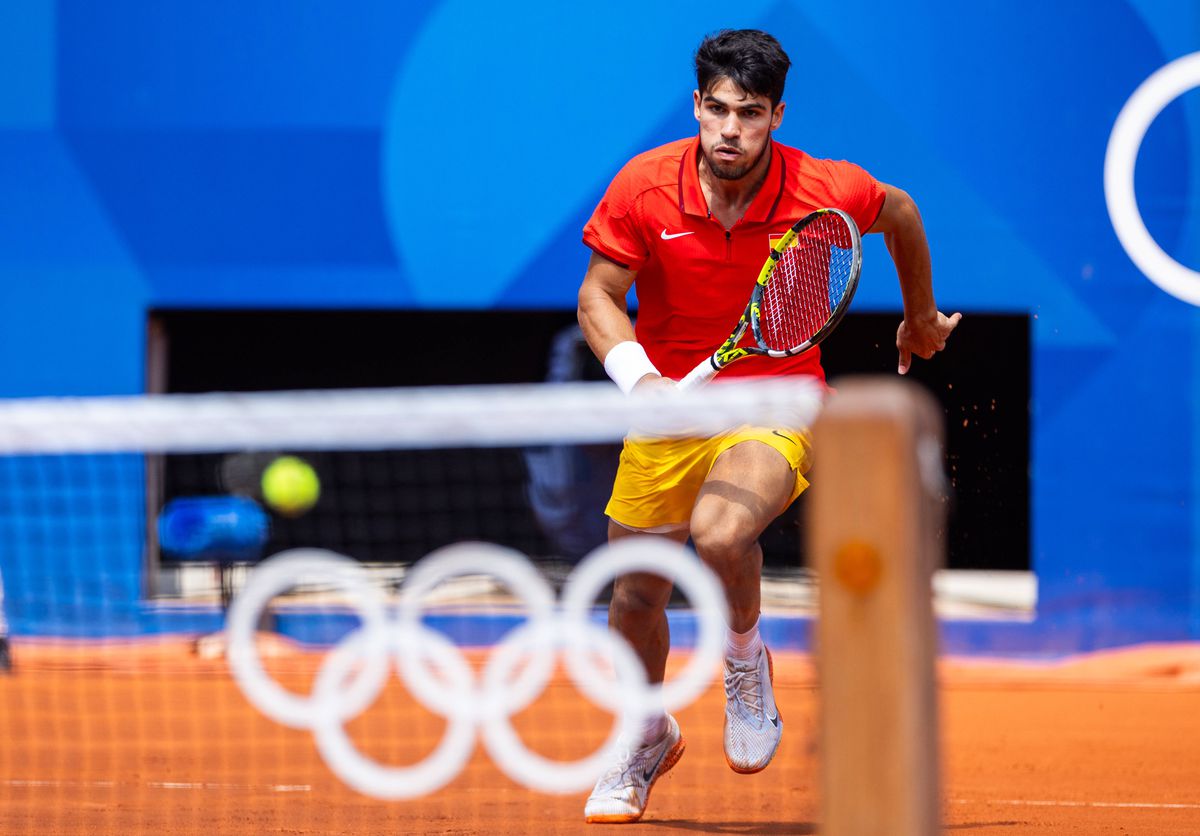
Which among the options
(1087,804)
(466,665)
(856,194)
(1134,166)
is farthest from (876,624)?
(1134,166)

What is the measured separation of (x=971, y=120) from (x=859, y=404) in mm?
5706

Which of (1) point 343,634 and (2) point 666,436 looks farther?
(1) point 343,634

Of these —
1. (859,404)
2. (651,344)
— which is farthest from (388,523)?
(859,404)

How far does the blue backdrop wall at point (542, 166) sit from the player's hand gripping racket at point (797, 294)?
3377 millimetres

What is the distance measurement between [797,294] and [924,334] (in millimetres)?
462

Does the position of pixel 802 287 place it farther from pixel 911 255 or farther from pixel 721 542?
pixel 721 542

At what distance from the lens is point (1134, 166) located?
6.93 meters

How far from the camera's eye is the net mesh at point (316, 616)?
90.0 inches

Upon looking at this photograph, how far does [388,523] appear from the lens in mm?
6004

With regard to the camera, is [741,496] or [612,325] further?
[612,325]

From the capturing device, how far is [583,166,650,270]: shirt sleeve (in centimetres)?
362

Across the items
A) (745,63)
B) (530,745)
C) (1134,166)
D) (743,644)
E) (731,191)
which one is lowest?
(530,745)

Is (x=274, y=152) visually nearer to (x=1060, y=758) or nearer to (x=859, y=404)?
(x=1060, y=758)

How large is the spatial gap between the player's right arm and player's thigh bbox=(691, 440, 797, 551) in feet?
0.91
